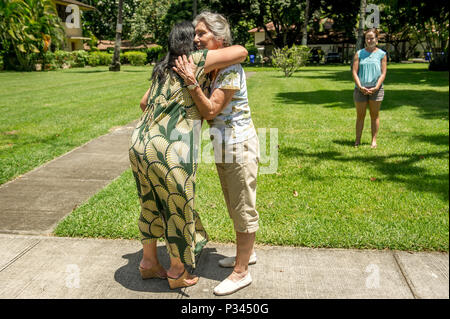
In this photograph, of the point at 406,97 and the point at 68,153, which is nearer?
the point at 68,153

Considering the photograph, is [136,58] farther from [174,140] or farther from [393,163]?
[174,140]

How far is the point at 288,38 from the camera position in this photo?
157 feet

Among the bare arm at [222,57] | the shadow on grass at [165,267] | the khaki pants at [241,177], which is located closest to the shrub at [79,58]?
the shadow on grass at [165,267]

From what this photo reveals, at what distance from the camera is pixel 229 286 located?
9.84 ft

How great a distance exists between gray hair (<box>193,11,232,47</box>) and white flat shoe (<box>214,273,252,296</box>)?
5.64ft

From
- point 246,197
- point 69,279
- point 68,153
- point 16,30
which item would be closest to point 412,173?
point 246,197

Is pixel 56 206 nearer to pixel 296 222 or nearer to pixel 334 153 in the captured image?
pixel 296 222

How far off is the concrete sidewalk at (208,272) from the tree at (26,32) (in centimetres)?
2845

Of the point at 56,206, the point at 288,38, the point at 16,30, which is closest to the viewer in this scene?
the point at 56,206

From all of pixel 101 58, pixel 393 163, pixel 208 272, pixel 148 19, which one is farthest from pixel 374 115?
pixel 148 19

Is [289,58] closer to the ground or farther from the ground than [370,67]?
farther from the ground

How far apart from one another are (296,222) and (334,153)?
120 inches

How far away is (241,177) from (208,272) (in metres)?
0.97

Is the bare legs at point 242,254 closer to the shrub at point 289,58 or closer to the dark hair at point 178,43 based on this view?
the dark hair at point 178,43
